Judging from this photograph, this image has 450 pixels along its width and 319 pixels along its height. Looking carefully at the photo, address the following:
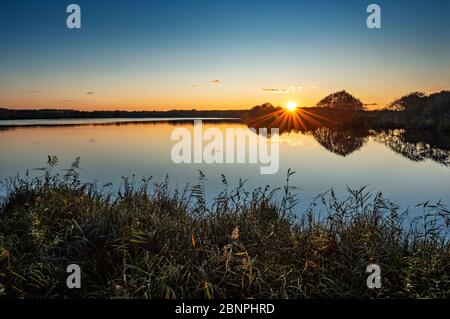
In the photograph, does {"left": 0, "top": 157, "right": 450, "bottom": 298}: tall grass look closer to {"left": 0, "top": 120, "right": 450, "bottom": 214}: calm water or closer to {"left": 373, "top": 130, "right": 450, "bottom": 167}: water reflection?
{"left": 0, "top": 120, "right": 450, "bottom": 214}: calm water

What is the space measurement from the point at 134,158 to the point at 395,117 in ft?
97.5

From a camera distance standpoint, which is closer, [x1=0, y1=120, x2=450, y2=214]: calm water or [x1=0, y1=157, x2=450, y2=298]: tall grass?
[x1=0, y1=157, x2=450, y2=298]: tall grass

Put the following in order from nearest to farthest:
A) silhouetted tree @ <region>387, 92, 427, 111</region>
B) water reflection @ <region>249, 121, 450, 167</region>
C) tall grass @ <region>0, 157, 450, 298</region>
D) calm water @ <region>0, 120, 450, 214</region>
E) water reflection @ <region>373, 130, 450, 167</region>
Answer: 1. tall grass @ <region>0, 157, 450, 298</region>
2. calm water @ <region>0, 120, 450, 214</region>
3. water reflection @ <region>373, 130, 450, 167</region>
4. water reflection @ <region>249, 121, 450, 167</region>
5. silhouetted tree @ <region>387, 92, 427, 111</region>

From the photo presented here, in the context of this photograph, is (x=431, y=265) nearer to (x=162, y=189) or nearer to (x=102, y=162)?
(x=162, y=189)

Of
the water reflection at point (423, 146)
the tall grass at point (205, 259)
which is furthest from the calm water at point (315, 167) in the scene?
the tall grass at point (205, 259)

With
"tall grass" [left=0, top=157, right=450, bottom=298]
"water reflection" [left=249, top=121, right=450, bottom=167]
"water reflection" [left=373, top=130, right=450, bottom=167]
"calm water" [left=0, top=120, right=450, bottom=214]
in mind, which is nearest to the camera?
"tall grass" [left=0, top=157, right=450, bottom=298]

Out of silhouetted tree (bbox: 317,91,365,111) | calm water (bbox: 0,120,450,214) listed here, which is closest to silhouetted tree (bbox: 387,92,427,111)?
silhouetted tree (bbox: 317,91,365,111)

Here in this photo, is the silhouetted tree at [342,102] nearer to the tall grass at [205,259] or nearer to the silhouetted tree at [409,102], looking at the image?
the silhouetted tree at [409,102]

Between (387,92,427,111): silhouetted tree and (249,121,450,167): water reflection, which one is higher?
(387,92,427,111): silhouetted tree

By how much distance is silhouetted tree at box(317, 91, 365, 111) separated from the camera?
43347 mm

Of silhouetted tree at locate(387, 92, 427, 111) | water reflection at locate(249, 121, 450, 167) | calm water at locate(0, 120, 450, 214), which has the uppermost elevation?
silhouetted tree at locate(387, 92, 427, 111)

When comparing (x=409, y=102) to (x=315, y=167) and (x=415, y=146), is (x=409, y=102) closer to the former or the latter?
(x=415, y=146)

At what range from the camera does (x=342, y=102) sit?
45.3 m
